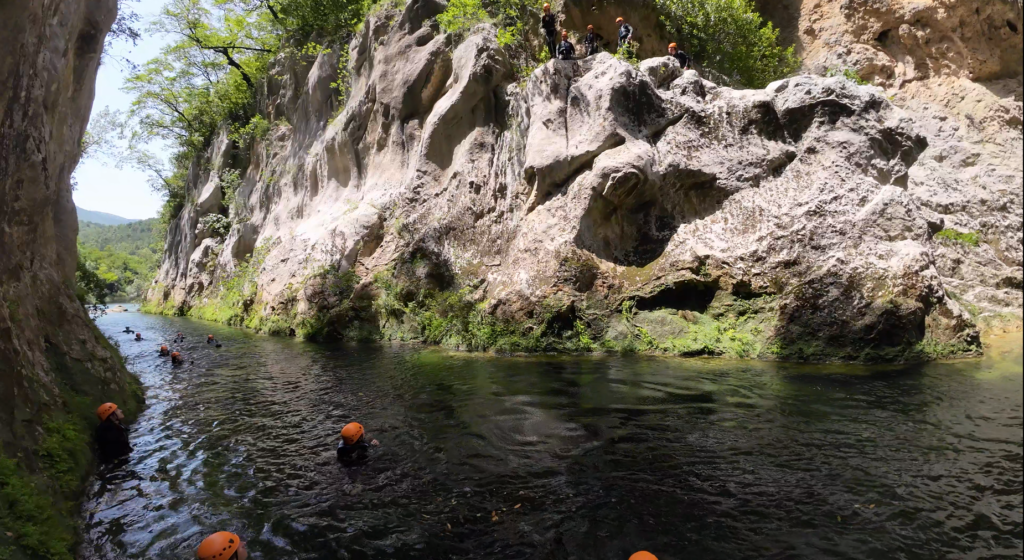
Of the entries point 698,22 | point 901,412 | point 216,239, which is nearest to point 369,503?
point 901,412

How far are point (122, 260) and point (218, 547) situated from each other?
113 metres

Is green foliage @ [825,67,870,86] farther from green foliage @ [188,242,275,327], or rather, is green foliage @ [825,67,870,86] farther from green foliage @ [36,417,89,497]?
green foliage @ [188,242,275,327]

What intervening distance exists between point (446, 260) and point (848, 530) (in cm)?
1513

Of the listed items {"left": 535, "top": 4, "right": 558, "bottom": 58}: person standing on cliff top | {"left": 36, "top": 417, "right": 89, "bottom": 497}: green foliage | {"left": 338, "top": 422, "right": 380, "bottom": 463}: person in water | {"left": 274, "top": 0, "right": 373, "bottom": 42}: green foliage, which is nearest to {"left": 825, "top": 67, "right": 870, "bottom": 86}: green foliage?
{"left": 535, "top": 4, "right": 558, "bottom": 58}: person standing on cliff top

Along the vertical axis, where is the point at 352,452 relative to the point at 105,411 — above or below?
below

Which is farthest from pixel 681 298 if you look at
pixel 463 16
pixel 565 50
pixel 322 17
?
pixel 322 17

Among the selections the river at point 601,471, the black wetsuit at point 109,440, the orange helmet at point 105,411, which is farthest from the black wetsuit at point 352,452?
the orange helmet at point 105,411

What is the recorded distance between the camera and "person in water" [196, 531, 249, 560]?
432 centimetres

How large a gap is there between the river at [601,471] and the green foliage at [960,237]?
6396 mm

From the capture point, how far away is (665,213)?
1595cm

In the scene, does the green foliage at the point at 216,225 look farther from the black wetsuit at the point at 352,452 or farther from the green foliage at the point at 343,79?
the black wetsuit at the point at 352,452

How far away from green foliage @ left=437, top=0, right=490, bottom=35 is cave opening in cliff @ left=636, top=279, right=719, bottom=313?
45.2ft

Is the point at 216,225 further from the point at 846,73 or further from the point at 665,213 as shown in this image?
the point at 846,73

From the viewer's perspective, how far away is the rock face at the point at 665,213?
492 inches
